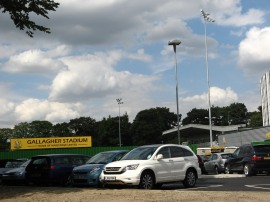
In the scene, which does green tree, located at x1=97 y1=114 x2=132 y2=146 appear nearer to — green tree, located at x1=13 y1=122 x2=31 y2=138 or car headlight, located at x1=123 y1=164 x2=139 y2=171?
green tree, located at x1=13 y1=122 x2=31 y2=138

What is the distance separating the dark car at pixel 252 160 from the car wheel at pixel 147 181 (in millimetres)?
9087

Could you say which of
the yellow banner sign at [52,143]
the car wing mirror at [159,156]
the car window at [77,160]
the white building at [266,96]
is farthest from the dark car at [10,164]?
the white building at [266,96]

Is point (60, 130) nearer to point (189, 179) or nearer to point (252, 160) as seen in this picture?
point (252, 160)

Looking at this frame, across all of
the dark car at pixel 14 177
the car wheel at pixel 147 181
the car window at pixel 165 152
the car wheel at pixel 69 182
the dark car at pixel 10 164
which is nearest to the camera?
the car wheel at pixel 147 181

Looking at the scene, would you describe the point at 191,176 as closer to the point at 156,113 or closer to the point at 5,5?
the point at 5,5

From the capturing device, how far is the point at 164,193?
40.2 feet

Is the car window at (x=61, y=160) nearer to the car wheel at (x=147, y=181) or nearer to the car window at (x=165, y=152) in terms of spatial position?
the car window at (x=165, y=152)

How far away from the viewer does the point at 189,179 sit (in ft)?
54.3

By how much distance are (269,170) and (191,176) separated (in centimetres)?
752

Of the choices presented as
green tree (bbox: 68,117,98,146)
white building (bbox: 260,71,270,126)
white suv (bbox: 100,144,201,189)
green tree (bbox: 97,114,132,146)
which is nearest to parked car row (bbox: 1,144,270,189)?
white suv (bbox: 100,144,201,189)

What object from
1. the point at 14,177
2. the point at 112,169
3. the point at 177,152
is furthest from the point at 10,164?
the point at 177,152

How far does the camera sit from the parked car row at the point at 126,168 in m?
14.8

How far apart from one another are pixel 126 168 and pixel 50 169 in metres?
5.06

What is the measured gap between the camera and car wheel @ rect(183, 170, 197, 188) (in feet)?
54.1
